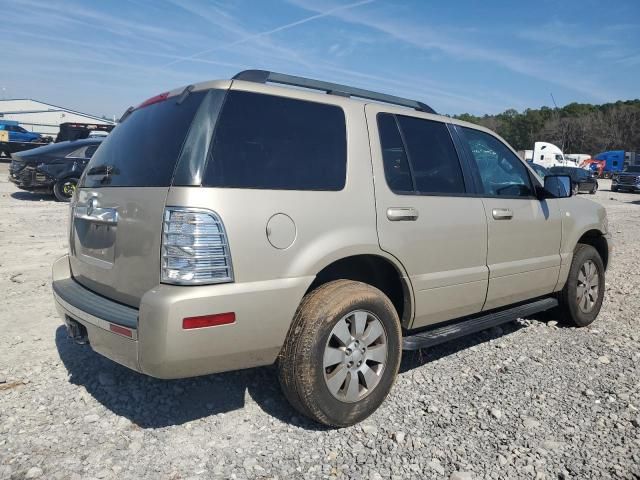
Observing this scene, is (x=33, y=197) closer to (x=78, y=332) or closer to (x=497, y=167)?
(x=78, y=332)

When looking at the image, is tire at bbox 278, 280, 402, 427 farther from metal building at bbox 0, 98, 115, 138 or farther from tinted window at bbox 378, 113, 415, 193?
metal building at bbox 0, 98, 115, 138

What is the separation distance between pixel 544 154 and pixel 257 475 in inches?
1664

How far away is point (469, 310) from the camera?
12.3 ft

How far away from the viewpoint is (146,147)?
2865mm

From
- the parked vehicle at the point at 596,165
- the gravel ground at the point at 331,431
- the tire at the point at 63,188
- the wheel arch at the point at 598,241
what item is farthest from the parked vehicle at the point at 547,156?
the gravel ground at the point at 331,431

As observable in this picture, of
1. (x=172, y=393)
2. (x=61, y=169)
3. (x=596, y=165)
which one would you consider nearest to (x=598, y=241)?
(x=172, y=393)

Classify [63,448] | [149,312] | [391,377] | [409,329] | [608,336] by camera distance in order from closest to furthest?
1. [149,312]
2. [63,448]
3. [391,377]
4. [409,329]
5. [608,336]

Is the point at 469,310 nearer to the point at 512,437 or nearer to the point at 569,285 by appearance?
the point at 512,437

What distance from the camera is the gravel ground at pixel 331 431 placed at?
2.60m

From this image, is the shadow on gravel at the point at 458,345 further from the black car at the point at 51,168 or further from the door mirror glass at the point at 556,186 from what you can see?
the black car at the point at 51,168

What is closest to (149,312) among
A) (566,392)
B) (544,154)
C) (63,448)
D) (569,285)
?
(63,448)

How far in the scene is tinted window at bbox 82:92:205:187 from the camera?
2.65m

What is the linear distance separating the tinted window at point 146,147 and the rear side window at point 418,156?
1.25 metres

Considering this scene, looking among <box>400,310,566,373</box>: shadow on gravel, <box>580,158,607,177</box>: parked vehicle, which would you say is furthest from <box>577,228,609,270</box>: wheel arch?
<box>580,158,607,177</box>: parked vehicle
